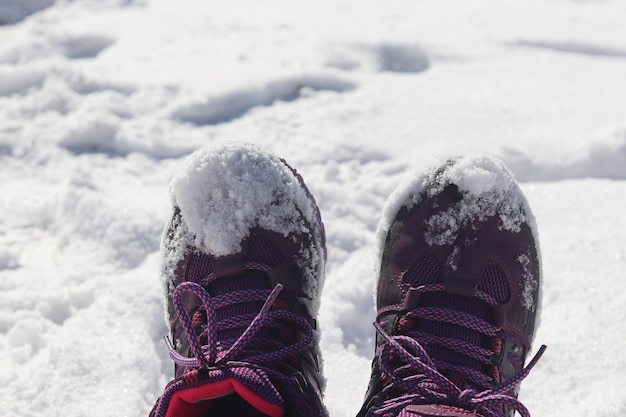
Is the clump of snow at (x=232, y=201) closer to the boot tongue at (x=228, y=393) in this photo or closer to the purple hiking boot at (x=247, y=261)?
the purple hiking boot at (x=247, y=261)

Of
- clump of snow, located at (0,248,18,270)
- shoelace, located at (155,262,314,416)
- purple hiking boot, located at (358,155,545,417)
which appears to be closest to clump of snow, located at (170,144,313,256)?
shoelace, located at (155,262,314,416)

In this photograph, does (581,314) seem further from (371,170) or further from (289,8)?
(289,8)

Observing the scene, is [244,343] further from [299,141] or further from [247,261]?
[299,141]

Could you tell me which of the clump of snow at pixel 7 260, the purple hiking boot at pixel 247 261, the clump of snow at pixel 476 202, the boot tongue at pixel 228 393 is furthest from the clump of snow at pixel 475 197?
the clump of snow at pixel 7 260

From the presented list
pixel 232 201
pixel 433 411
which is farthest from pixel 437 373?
pixel 232 201

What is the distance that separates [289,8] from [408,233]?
5.79 ft

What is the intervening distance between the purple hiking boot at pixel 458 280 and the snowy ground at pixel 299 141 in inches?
6.0

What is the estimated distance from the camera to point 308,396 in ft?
3.62

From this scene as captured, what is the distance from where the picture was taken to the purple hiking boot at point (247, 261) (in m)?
1.18

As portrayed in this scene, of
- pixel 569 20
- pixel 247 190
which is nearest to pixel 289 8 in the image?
pixel 569 20

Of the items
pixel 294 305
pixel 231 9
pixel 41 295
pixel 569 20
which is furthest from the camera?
pixel 231 9

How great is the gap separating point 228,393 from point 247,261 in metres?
0.32

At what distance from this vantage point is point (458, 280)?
1.27 meters

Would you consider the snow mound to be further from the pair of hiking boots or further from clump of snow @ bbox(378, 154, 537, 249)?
clump of snow @ bbox(378, 154, 537, 249)
